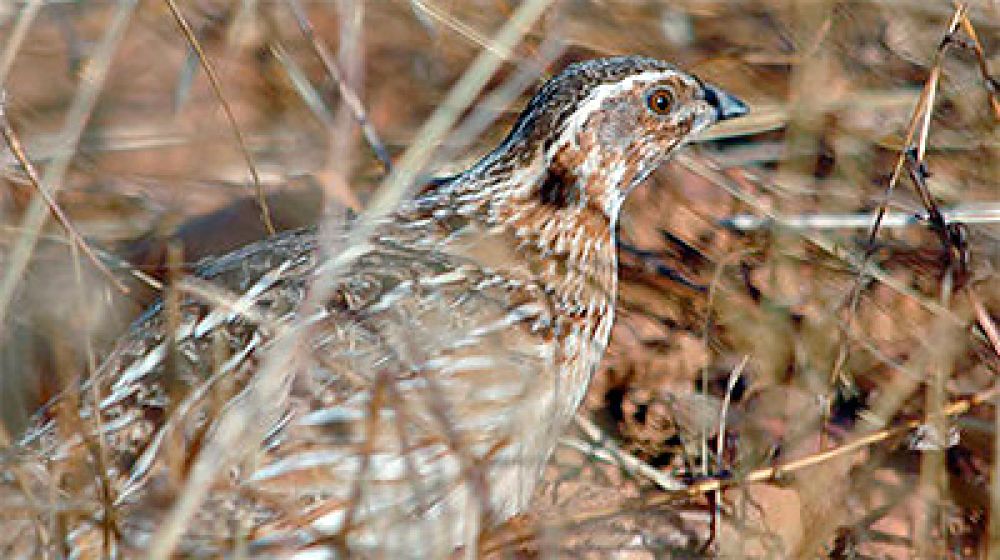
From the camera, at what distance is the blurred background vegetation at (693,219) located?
428cm

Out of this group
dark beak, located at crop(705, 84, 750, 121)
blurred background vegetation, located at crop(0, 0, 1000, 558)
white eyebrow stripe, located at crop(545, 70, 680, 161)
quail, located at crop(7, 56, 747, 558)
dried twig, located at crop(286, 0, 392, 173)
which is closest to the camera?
quail, located at crop(7, 56, 747, 558)

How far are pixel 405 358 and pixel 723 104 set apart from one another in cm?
133

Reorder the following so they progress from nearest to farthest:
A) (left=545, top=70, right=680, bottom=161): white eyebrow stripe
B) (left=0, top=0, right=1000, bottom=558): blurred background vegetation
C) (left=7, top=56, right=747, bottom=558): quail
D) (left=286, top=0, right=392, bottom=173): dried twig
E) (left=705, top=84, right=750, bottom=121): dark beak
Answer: (left=7, top=56, right=747, bottom=558): quail, (left=545, top=70, right=680, bottom=161): white eyebrow stripe, (left=0, top=0, right=1000, bottom=558): blurred background vegetation, (left=705, top=84, right=750, bottom=121): dark beak, (left=286, top=0, right=392, bottom=173): dried twig

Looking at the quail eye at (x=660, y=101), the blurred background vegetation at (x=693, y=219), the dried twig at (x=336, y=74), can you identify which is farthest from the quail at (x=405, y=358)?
the dried twig at (x=336, y=74)

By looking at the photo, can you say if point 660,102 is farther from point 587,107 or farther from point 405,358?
point 405,358

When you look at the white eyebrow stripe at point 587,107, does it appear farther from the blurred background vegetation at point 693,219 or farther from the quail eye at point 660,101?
the blurred background vegetation at point 693,219

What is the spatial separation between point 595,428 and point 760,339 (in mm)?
596

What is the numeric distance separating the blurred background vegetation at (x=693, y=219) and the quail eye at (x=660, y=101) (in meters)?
0.38

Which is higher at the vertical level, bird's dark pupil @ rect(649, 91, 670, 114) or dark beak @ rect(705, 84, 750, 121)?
dark beak @ rect(705, 84, 750, 121)

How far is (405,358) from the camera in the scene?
376cm

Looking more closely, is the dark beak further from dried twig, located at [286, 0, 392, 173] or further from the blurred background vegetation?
dried twig, located at [286, 0, 392, 173]

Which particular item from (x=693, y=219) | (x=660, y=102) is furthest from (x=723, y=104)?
(x=693, y=219)

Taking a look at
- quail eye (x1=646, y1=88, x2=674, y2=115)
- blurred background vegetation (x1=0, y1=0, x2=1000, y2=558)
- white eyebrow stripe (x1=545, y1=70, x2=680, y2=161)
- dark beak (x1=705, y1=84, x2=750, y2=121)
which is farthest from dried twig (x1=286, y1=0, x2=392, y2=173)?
dark beak (x1=705, y1=84, x2=750, y2=121)

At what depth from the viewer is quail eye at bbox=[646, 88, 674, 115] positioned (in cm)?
430
